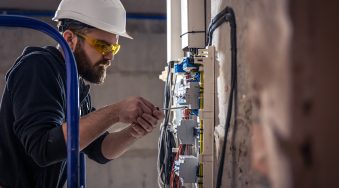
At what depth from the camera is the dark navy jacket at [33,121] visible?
3.78ft

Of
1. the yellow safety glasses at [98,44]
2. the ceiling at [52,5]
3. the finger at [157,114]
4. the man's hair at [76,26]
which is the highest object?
the ceiling at [52,5]

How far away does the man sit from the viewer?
3.81ft

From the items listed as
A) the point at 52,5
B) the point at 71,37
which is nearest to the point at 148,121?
the point at 71,37

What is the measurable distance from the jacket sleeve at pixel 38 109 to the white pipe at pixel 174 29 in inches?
37.8

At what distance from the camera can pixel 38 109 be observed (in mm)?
1153

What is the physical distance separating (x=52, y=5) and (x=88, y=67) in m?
2.38

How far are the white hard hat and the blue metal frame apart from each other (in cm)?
50

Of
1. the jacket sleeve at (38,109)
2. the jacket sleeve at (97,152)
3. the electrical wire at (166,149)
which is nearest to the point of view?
the jacket sleeve at (38,109)

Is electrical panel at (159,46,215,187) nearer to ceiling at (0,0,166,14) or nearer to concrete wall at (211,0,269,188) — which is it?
concrete wall at (211,0,269,188)

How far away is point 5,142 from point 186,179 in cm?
65

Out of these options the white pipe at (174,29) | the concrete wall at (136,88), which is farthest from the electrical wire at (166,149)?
the concrete wall at (136,88)

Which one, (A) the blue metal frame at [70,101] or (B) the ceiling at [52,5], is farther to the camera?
(B) the ceiling at [52,5]

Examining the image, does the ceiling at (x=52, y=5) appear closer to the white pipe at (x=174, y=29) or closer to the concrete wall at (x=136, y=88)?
the concrete wall at (x=136, y=88)

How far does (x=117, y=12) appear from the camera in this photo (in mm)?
1625
